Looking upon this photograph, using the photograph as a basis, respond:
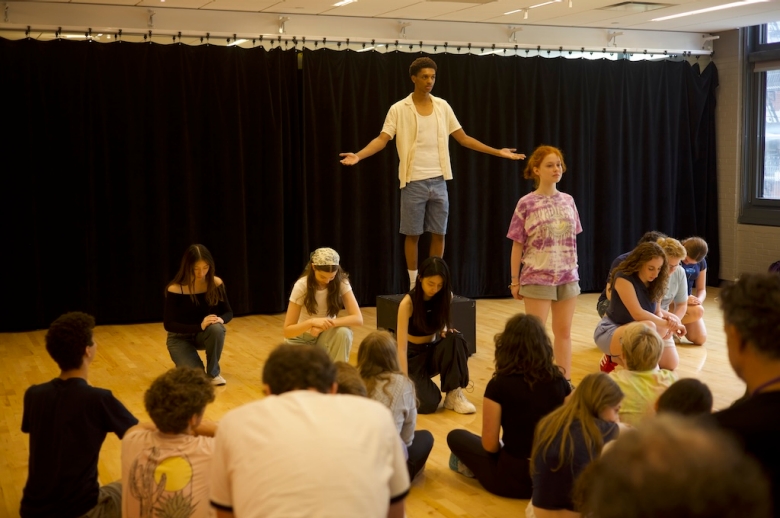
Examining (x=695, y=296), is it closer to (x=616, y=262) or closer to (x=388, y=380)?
(x=616, y=262)

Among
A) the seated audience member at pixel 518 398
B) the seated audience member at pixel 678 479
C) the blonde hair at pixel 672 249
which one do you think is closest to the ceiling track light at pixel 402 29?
the blonde hair at pixel 672 249

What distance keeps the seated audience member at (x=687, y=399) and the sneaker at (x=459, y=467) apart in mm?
1463

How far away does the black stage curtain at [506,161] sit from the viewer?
7883 millimetres

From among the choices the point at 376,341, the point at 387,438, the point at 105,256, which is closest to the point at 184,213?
the point at 105,256

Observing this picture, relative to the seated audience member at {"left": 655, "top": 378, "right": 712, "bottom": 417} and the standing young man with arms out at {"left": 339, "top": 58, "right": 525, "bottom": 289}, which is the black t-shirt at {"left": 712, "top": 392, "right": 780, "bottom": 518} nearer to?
the seated audience member at {"left": 655, "top": 378, "right": 712, "bottom": 417}

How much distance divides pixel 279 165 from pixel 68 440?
16.7 ft

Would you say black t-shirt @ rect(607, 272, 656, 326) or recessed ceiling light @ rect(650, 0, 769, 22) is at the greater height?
recessed ceiling light @ rect(650, 0, 769, 22)

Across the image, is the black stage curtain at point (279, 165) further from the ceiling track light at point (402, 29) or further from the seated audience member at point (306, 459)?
the seated audience member at point (306, 459)

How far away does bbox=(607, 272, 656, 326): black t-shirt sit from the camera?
5031mm

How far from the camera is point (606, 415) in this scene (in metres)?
2.87

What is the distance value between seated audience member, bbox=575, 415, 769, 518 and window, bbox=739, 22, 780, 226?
8589mm

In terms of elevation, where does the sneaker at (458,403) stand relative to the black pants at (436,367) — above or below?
below

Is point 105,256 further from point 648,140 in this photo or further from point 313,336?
point 648,140

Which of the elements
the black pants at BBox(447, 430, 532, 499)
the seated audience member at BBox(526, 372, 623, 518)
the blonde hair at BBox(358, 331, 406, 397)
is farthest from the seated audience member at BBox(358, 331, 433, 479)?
the seated audience member at BBox(526, 372, 623, 518)
